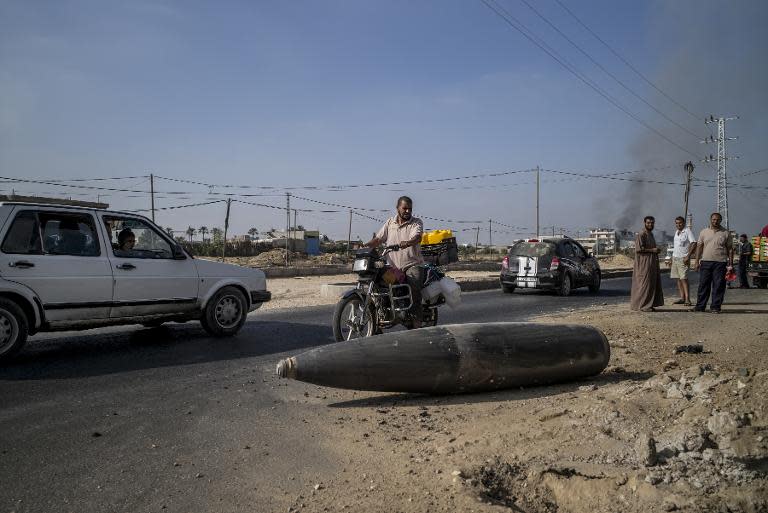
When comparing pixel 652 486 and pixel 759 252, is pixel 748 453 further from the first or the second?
pixel 759 252

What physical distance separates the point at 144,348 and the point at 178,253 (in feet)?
4.49

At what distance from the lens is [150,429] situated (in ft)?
13.0

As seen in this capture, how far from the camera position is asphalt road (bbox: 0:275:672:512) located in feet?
9.65

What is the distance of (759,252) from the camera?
18688mm

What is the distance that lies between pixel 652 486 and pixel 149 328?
7540 mm

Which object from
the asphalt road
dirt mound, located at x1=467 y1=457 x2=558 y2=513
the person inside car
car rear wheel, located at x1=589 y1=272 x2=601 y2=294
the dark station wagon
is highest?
the person inside car

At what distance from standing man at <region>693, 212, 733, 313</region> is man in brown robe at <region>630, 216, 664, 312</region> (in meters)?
Answer: 0.72

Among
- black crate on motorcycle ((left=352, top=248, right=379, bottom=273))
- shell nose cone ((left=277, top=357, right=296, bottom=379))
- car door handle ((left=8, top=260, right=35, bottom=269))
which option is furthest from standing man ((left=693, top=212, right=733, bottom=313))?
car door handle ((left=8, top=260, right=35, bottom=269))

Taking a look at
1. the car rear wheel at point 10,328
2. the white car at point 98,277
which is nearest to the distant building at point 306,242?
the white car at point 98,277

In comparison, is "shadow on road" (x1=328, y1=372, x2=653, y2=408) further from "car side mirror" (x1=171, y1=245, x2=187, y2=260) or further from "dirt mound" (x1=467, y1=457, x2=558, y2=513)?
"car side mirror" (x1=171, y1=245, x2=187, y2=260)

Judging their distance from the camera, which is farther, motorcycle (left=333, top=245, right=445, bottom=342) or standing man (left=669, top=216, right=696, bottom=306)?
standing man (left=669, top=216, right=696, bottom=306)

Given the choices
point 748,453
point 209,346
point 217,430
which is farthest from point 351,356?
point 209,346

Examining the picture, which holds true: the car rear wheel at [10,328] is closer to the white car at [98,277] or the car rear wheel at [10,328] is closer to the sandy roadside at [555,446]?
the white car at [98,277]

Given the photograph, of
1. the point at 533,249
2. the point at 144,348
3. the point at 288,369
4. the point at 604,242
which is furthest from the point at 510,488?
the point at 604,242
